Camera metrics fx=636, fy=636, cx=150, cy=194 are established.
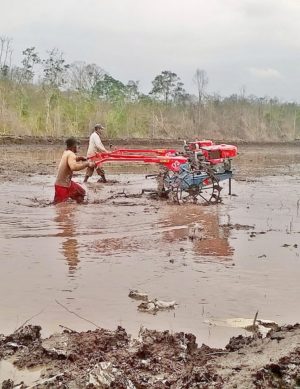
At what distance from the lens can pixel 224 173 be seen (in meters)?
14.3

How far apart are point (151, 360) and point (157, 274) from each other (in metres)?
3.14

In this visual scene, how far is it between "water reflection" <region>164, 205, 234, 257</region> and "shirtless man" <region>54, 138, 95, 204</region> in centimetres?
195

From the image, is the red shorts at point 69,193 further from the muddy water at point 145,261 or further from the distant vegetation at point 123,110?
the distant vegetation at point 123,110

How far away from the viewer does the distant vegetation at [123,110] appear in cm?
3725

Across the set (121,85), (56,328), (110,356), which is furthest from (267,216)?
(121,85)

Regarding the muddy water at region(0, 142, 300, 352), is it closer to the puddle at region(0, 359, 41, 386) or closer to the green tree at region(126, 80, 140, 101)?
the puddle at region(0, 359, 41, 386)

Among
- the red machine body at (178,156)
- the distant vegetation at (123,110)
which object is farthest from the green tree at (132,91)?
the red machine body at (178,156)

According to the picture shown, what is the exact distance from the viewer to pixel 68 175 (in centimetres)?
1280

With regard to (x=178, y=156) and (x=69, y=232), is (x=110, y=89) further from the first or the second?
(x=69, y=232)

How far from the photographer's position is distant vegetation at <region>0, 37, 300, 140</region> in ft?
122

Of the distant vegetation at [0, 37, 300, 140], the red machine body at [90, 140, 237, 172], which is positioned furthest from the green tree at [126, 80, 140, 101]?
the red machine body at [90, 140, 237, 172]

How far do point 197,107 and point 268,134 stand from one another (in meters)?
7.36

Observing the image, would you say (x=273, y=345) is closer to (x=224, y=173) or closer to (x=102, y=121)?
(x=224, y=173)

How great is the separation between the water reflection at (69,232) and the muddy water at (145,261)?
0.06 feet
